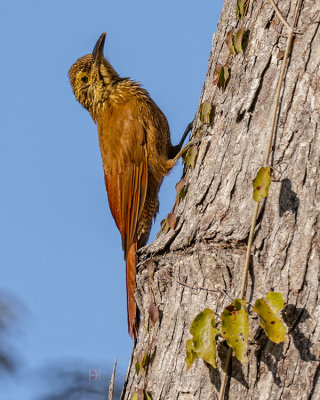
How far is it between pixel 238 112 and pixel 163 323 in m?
0.90

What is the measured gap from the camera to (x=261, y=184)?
7.09 feet

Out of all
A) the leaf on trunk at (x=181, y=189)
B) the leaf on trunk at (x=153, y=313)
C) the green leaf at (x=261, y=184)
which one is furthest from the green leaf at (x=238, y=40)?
the leaf on trunk at (x=153, y=313)

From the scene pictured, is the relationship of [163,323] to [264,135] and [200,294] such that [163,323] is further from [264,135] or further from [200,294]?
[264,135]

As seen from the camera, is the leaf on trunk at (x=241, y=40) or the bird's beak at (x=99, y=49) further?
the bird's beak at (x=99, y=49)

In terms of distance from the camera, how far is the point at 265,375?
2023mm

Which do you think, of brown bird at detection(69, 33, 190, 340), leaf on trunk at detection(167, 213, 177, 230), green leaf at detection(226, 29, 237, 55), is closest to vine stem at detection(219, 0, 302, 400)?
green leaf at detection(226, 29, 237, 55)

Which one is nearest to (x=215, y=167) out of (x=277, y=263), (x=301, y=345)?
(x=277, y=263)

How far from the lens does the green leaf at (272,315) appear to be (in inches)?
77.1

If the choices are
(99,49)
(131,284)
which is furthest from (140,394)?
(99,49)

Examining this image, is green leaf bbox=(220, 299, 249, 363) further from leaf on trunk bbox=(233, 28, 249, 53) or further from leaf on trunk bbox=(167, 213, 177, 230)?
leaf on trunk bbox=(233, 28, 249, 53)

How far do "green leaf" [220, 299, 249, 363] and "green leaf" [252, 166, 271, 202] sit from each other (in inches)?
14.6

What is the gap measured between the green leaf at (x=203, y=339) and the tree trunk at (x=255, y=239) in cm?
5

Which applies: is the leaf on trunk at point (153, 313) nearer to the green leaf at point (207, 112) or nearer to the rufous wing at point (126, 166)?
the green leaf at point (207, 112)

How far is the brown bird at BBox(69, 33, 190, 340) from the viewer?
177 inches
